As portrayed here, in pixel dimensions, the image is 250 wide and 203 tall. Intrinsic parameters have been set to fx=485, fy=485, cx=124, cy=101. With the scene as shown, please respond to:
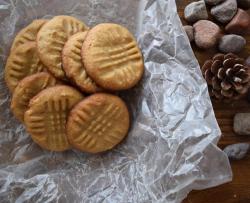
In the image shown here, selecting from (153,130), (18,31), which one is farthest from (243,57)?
(18,31)

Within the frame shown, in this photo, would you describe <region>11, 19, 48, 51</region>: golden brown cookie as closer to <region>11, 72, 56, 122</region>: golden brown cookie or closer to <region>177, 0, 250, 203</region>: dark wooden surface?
<region>11, 72, 56, 122</region>: golden brown cookie

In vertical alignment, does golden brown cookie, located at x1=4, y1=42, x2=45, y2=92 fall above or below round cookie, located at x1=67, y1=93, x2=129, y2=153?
above

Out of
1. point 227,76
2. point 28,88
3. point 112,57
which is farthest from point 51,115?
point 227,76

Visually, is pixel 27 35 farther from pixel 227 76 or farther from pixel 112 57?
pixel 227 76

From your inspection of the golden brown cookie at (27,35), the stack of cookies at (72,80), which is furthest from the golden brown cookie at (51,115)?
the golden brown cookie at (27,35)

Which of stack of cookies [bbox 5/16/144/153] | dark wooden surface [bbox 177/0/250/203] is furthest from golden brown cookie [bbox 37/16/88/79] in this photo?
dark wooden surface [bbox 177/0/250/203]

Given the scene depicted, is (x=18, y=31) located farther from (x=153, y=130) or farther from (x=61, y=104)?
(x=153, y=130)

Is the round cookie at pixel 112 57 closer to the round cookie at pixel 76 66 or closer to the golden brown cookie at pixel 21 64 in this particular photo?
the round cookie at pixel 76 66
